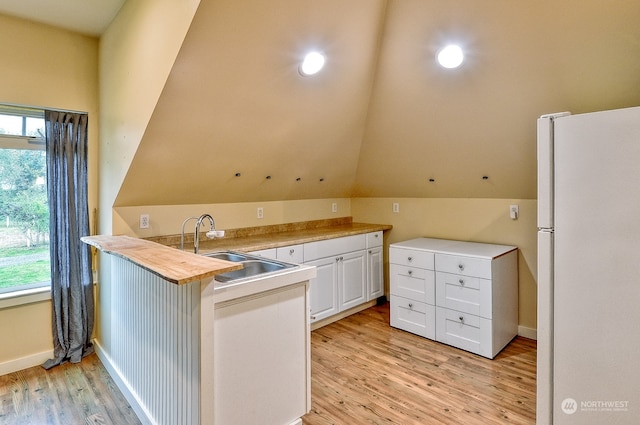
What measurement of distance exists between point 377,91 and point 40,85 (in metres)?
2.53

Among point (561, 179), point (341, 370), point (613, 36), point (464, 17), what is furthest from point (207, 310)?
point (613, 36)

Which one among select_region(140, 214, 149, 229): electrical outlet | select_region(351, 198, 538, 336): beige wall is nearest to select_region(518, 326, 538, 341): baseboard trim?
select_region(351, 198, 538, 336): beige wall

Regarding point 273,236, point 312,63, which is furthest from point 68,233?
point 312,63

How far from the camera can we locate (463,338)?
2863mm

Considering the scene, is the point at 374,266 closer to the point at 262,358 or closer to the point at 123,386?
the point at 262,358

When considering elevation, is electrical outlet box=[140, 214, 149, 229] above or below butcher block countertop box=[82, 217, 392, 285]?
above

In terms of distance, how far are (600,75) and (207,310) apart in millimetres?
2463

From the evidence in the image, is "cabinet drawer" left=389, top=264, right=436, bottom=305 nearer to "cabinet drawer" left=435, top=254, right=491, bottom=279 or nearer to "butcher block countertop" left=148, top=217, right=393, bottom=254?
"cabinet drawer" left=435, top=254, right=491, bottom=279

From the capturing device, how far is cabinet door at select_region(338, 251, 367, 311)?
11.3 ft

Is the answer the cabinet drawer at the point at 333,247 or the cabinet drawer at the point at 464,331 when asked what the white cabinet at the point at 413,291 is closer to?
the cabinet drawer at the point at 464,331

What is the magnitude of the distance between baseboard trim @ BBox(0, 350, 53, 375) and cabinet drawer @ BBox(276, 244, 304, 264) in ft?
6.24

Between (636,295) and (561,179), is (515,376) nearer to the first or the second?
(636,295)

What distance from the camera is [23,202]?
2.68 meters

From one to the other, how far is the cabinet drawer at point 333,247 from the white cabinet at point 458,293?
0.42 metres
